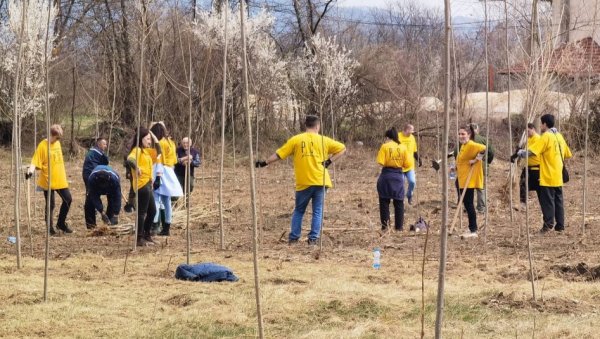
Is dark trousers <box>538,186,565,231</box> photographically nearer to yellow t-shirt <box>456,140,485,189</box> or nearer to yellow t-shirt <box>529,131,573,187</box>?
yellow t-shirt <box>529,131,573,187</box>

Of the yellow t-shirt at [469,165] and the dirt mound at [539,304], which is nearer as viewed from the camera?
the dirt mound at [539,304]

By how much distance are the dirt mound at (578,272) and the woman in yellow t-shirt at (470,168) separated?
2.48 meters

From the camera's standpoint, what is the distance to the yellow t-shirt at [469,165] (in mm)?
10305

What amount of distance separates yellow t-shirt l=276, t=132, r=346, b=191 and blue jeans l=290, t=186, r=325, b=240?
3.6 inches

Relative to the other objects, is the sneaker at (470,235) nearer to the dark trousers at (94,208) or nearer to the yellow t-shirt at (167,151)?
the yellow t-shirt at (167,151)

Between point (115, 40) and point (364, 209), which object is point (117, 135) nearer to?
point (115, 40)

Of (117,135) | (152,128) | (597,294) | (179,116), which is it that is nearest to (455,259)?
(597,294)

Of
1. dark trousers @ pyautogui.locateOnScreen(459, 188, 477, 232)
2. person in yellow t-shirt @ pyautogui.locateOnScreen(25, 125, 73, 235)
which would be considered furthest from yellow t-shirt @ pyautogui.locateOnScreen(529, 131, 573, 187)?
person in yellow t-shirt @ pyautogui.locateOnScreen(25, 125, 73, 235)

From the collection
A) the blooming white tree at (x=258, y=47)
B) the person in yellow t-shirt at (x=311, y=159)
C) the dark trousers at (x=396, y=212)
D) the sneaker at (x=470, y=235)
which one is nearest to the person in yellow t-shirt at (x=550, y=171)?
the sneaker at (x=470, y=235)

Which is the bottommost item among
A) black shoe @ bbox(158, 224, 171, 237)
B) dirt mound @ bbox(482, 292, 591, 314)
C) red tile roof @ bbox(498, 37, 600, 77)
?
dirt mound @ bbox(482, 292, 591, 314)

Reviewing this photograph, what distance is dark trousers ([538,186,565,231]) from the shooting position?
10789mm

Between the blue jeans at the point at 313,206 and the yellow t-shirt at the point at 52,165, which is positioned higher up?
the yellow t-shirt at the point at 52,165

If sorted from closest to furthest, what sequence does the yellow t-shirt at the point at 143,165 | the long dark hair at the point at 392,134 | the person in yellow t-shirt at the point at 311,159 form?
1. the yellow t-shirt at the point at 143,165
2. the person in yellow t-shirt at the point at 311,159
3. the long dark hair at the point at 392,134

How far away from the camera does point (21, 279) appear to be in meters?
7.36
